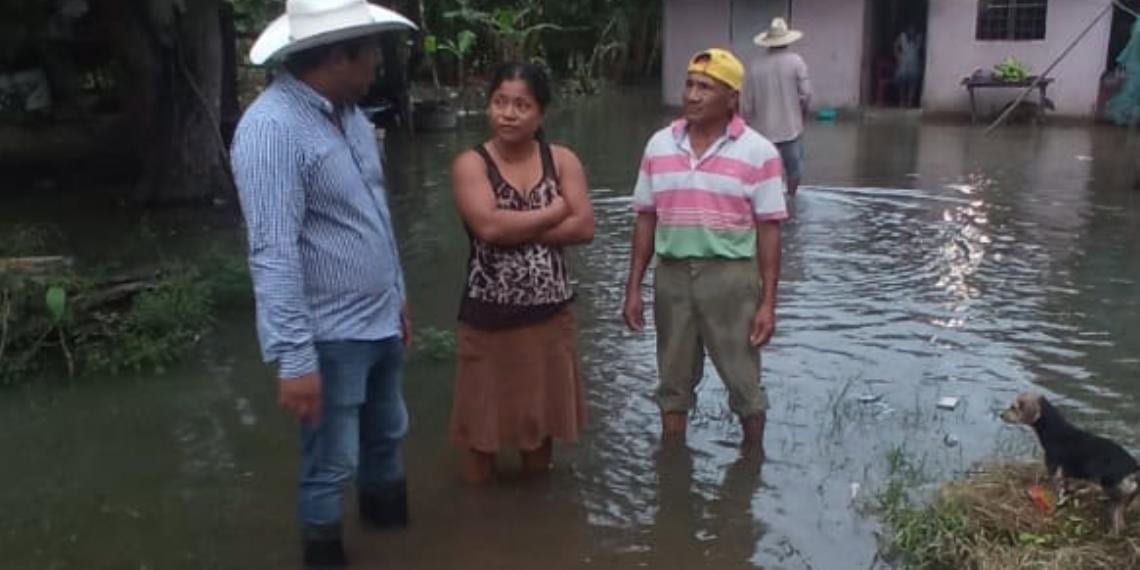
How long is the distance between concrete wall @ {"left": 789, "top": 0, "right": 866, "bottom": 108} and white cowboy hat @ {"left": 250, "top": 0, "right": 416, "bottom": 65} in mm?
18778

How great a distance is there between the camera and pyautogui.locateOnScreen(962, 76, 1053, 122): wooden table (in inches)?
749

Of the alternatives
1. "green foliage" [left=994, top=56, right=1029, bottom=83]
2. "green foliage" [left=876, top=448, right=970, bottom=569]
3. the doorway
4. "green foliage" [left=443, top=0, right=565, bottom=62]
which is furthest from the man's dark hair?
"green foliage" [left=443, top=0, right=565, bottom=62]

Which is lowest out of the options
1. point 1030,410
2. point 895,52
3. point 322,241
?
point 1030,410

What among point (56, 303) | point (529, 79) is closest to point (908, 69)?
point (56, 303)

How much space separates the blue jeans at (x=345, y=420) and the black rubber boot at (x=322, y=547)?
0.07 ft

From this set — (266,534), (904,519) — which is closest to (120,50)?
(266,534)

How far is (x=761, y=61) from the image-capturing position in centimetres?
1018

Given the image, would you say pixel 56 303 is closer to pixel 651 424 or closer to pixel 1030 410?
pixel 651 424

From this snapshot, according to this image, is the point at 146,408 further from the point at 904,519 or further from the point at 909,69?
the point at 909,69

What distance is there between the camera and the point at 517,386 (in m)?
4.38

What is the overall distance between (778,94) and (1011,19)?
11.9 meters

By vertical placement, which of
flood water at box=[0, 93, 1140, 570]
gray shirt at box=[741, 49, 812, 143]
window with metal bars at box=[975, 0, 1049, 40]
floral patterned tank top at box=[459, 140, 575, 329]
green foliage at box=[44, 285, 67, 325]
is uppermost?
window with metal bars at box=[975, 0, 1049, 40]

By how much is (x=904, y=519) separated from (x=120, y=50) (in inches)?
383

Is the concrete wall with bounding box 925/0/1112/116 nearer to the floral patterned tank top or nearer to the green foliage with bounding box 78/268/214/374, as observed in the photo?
the green foliage with bounding box 78/268/214/374
